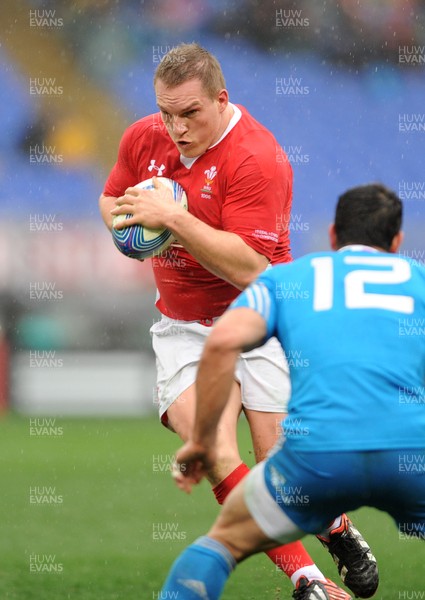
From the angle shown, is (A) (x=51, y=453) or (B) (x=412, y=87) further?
(B) (x=412, y=87)

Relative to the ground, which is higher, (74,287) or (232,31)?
(232,31)

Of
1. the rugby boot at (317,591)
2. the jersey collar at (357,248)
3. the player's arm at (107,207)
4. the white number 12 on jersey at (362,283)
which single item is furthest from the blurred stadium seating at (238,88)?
the white number 12 on jersey at (362,283)

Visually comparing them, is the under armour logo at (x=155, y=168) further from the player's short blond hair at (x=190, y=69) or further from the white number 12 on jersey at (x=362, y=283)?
the white number 12 on jersey at (x=362, y=283)

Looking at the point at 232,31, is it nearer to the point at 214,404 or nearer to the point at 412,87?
the point at 412,87

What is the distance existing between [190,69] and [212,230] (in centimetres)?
77

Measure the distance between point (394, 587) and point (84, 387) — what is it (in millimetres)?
8545

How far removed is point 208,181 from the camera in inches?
196

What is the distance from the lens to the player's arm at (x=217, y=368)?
10.2ft

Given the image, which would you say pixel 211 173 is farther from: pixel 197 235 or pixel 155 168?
pixel 197 235

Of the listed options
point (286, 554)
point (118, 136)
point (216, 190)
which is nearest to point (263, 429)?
point (286, 554)

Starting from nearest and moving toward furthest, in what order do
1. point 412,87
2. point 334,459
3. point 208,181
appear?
point 334,459, point 208,181, point 412,87

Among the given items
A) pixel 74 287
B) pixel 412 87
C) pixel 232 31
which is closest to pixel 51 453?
pixel 74 287

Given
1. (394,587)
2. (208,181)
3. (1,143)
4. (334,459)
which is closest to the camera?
(334,459)

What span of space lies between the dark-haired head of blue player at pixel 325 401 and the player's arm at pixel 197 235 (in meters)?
1.31
